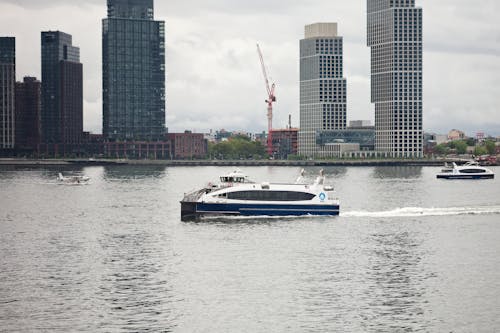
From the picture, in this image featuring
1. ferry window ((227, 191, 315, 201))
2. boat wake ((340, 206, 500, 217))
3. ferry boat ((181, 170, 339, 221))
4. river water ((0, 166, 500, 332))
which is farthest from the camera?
boat wake ((340, 206, 500, 217))

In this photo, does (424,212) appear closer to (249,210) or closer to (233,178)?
(249,210)

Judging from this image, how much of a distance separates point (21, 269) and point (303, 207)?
4269 cm

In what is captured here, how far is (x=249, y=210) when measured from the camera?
108 metres

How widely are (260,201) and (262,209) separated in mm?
1030

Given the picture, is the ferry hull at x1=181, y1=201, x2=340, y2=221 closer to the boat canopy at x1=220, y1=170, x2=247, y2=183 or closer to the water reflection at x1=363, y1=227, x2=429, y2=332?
the boat canopy at x1=220, y1=170, x2=247, y2=183

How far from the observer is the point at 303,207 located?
4286 inches

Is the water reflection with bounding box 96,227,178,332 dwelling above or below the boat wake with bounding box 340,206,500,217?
below

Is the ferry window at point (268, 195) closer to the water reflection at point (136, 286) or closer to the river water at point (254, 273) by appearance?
the river water at point (254, 273)

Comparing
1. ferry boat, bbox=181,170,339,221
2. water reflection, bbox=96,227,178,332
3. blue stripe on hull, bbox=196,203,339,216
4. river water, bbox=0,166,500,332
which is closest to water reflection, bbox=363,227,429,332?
river water, bbox=0,166,500,332

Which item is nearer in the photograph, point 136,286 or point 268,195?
point 136,286

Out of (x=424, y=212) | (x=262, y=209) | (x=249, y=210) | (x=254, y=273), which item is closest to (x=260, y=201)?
(x=262, y=209)

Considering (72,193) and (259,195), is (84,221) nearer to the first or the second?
(259,195)

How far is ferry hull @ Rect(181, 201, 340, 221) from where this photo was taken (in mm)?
107500

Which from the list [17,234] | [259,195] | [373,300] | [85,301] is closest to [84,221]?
[17,234]
